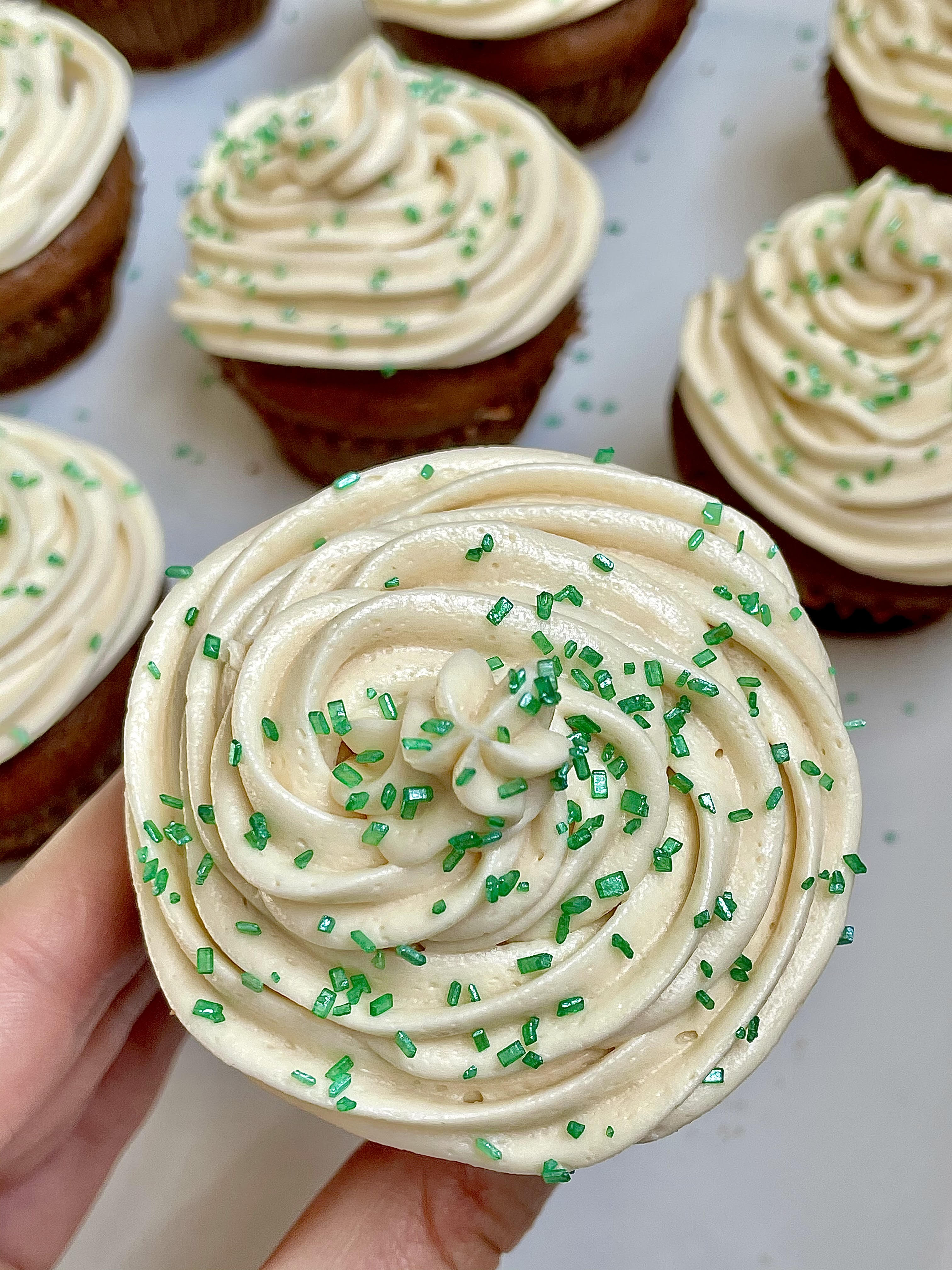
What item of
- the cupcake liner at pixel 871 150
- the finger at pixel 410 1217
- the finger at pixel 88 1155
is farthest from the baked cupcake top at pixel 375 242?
the finger at pixel 410 1217

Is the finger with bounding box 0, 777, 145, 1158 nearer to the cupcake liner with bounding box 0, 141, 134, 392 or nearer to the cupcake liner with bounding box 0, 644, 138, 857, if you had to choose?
the cupcake liner with bounding box 0, 644, 138, 857

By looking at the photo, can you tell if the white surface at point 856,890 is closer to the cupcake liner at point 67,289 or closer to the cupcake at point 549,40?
the cupcake liner at point 67,289

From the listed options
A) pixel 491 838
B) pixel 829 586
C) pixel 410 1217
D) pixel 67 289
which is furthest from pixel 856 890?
pixel 67 289

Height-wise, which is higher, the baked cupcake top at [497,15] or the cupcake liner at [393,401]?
Result: the baked cupcake top at [497,15]

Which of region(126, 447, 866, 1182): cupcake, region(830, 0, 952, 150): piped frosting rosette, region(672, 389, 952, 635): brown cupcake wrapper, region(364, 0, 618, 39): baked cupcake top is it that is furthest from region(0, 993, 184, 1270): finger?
region(830, 0, 952, 150): piped frosting rosette

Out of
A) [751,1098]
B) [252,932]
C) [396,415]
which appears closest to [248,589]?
[252,932]

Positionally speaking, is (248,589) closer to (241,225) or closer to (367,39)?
(241,225)

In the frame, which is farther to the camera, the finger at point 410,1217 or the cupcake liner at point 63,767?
the cupcake liner at point 63,767

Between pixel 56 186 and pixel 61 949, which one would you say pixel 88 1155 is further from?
pixel 56 186
